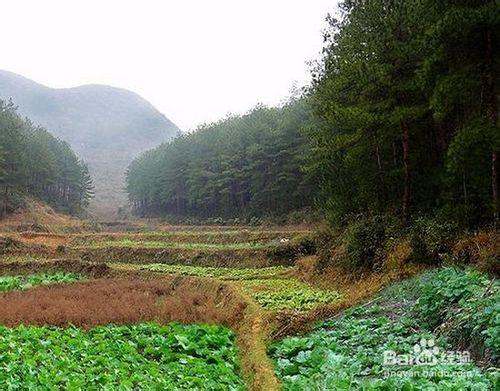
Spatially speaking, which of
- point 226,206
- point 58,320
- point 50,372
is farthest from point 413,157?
point 226,206

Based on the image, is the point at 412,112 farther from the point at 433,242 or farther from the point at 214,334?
the point at 214,334

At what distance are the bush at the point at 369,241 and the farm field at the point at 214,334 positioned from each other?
1.17 metres

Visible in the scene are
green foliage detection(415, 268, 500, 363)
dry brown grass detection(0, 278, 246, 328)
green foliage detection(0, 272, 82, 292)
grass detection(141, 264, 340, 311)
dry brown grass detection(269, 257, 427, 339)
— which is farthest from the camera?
green foliage detection(0, 272, 82, 292)

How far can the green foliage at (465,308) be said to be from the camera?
7484 millimetres

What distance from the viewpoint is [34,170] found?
237 ft

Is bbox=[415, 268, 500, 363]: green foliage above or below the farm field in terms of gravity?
above

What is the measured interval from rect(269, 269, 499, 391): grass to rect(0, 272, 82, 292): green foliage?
59.1ft

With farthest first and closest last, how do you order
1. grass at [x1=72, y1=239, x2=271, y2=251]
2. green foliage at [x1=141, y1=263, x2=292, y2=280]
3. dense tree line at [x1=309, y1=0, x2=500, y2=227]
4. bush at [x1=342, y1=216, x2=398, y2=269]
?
grass at [x1=72, y1=239, x2=271, y2=251] < green foliage at [x1=141, y1=263, x2=292, y2=280] < bush at [x1=342, y1=216, x2=398, y2=269] < dense tree line at [x1=309, y1=0, x2=500, y2=227]

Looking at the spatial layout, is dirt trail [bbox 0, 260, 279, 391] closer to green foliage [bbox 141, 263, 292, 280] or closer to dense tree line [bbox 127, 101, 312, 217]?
green foliage [bbox 141, 263, 292, 280]

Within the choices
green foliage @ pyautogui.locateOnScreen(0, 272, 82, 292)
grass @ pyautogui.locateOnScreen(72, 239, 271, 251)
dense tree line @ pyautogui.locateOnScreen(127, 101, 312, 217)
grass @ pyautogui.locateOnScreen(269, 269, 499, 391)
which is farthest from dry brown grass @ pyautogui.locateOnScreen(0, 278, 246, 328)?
dense tree line @ pyautogui.locateOnScreen(127, 101, 312, 217)

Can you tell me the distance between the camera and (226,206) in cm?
6725

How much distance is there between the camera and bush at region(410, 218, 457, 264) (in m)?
14.9

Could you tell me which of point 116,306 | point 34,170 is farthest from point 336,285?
point 34,170

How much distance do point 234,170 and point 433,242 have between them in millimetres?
47481
